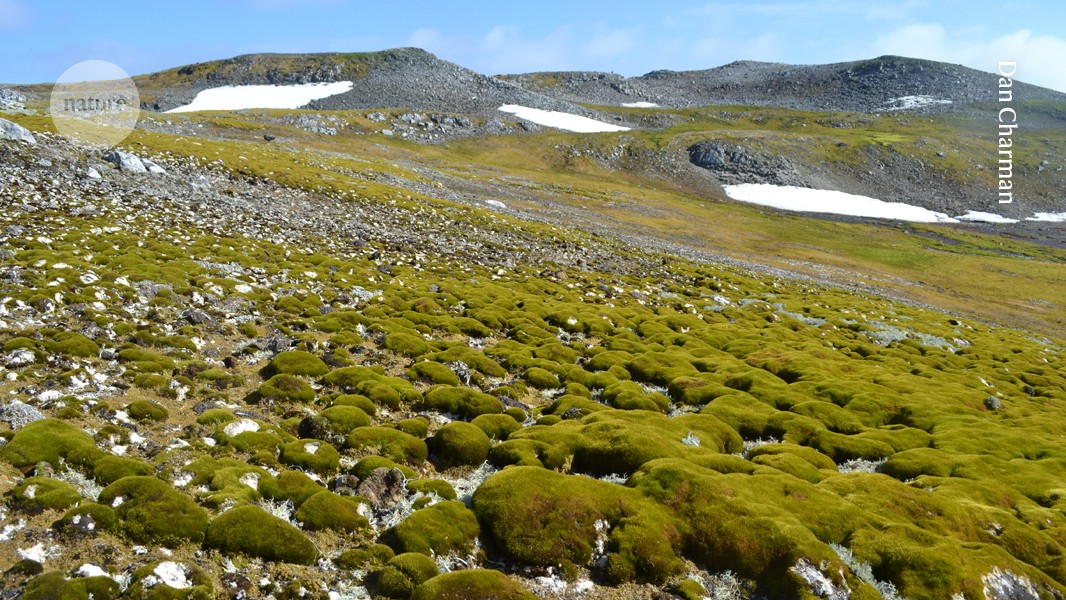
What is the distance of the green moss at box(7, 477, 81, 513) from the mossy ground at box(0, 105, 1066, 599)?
0.04 metres

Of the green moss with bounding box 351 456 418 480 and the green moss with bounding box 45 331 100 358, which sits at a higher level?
the green moss with bounding box 45 331 100 358

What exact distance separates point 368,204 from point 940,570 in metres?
51.8

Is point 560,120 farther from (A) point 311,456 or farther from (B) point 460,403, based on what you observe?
(A) point 311,456

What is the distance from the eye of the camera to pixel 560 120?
618 feet

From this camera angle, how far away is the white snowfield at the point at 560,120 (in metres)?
183

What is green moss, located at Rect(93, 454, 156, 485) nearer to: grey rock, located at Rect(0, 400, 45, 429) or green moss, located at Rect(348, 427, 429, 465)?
grey rock, located at Rect(0, 400, 45, 429)

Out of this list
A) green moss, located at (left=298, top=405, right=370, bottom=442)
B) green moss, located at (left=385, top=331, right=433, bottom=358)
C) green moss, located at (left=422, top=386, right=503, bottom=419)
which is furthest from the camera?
green moss, located at (left=385, top=331, right=433, bottom=358)

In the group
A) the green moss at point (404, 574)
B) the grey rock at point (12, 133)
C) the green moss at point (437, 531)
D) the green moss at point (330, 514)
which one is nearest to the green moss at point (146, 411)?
the green moss at point (330, 514)

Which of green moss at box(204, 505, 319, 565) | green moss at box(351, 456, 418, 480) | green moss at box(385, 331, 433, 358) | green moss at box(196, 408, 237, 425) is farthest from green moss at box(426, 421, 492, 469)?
green moss at box(385, 331, 433, 358)

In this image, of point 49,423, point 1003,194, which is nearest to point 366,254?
point 49,423

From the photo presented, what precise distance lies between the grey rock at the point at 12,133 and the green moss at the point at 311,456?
43376 mm

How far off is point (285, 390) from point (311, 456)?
13.9 feet

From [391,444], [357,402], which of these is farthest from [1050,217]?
[391,444]

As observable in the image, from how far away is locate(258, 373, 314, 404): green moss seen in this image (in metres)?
16.3
